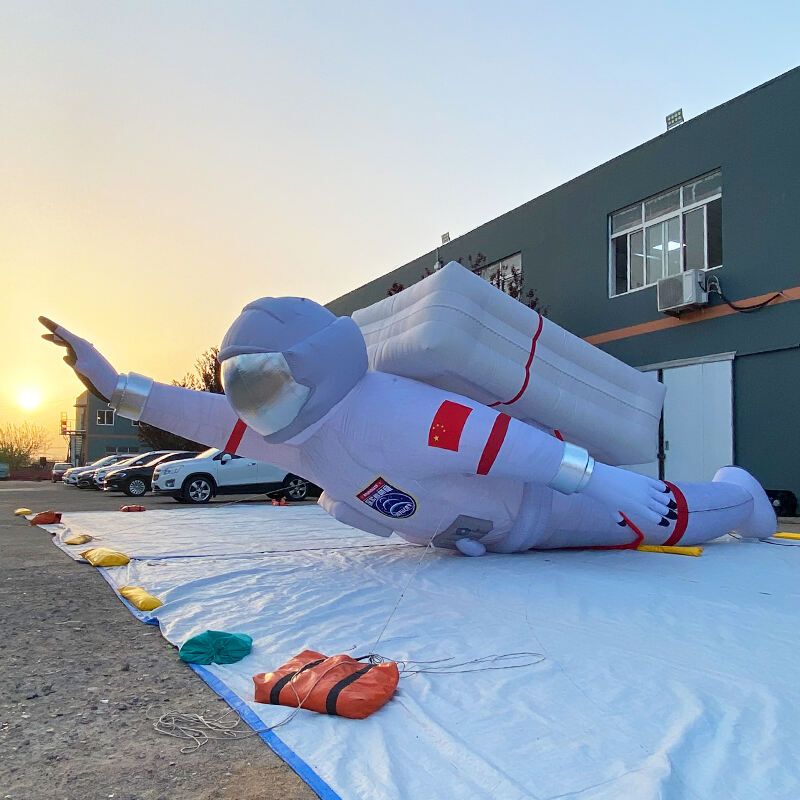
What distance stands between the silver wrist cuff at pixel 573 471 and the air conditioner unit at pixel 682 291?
303 inches

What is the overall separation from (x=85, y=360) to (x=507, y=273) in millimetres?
12021

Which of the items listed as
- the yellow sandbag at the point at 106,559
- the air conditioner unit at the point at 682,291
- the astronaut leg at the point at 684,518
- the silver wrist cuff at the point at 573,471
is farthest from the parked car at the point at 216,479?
the silver wrist cuff at the point at 573,471

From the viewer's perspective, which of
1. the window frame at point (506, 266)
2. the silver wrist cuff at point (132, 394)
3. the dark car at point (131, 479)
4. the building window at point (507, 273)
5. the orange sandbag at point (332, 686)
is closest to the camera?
A: the orange sandbag at point (332, 686)

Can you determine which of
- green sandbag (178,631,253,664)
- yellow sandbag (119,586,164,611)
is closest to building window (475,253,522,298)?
yellow sandbag (119,586,164,611)

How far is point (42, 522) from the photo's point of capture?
8516mm

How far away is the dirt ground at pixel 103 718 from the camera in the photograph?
162cm

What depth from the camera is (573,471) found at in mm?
3969

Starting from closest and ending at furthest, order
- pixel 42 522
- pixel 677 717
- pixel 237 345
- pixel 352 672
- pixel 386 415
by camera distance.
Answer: pixel 677 717 → pixel 352 672 → pixel 237 345 → pixel 386 415 → pixel 42 522

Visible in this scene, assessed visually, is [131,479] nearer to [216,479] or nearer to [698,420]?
[216,479]

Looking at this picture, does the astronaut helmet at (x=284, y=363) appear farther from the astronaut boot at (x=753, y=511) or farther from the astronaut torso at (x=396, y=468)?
the astronaut boot at (x=753, y=511)

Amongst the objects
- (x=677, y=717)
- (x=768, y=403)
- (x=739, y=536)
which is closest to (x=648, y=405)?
(x=739, y=536)

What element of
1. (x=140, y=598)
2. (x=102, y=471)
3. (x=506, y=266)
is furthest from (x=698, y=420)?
(x=102, y=471)

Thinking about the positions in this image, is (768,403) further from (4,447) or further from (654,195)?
(4,447)

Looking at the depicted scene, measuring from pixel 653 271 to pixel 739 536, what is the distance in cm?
691
